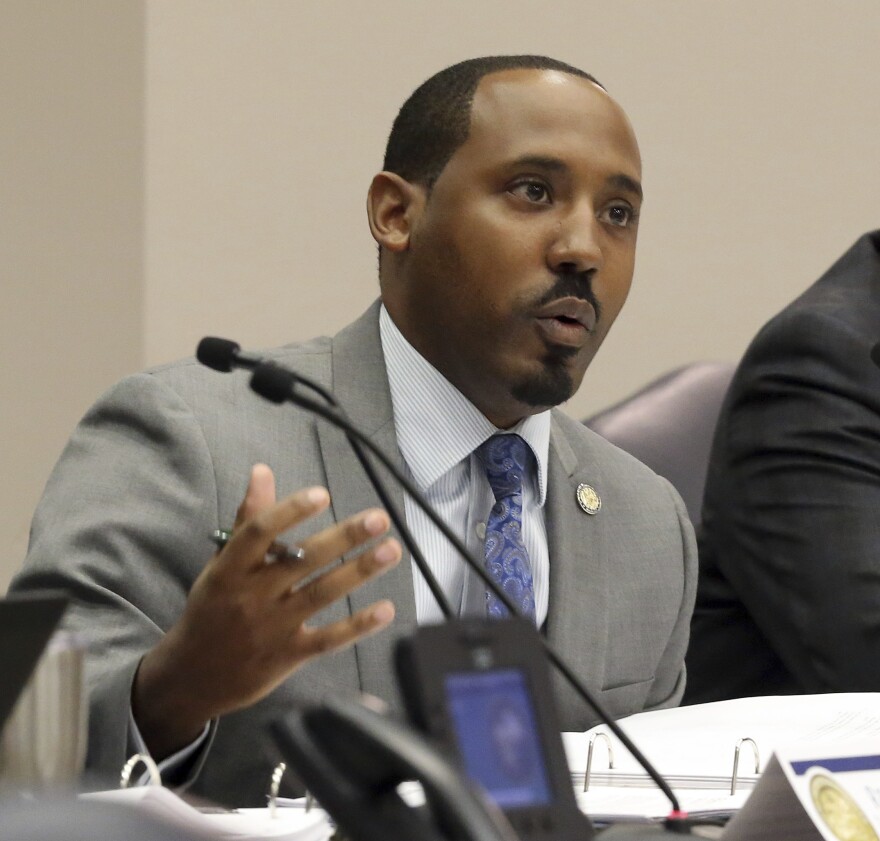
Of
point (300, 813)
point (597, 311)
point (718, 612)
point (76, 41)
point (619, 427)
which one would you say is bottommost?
point (718, 612)

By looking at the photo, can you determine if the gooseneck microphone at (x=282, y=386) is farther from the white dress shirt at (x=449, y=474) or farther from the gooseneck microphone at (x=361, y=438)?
the white dress shirt at (x=449, y=474)

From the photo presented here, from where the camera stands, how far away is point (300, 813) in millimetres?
1155

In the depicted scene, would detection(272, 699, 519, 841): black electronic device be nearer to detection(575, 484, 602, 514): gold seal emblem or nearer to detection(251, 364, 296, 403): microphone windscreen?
detection(251, 364, 296, 403): microphone windscreen

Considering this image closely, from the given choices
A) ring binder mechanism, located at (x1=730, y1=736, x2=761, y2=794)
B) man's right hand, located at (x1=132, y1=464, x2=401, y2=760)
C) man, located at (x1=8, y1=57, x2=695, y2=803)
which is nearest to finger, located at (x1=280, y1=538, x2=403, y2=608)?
man's right hand, located at (x1=132, y1=464, x2=401, y2=760)

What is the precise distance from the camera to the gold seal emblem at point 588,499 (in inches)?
78.8

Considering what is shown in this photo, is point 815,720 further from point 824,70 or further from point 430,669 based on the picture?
point 824,70

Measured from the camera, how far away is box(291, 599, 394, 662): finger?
120 cm

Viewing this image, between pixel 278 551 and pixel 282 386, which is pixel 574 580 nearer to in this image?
pixel 278 551

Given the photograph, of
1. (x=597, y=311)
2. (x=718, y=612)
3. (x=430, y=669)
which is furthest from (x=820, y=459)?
(x=430, y=669)

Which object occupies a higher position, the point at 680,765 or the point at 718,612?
the point at 680,765

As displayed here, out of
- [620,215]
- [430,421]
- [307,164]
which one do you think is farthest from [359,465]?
[307,164]

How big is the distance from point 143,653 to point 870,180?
2.71 metres

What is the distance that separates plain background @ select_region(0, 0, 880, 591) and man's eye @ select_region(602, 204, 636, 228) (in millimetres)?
1245

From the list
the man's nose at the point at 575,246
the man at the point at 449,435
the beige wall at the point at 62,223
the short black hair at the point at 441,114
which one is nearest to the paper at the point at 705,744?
the man at the point at 449,435
